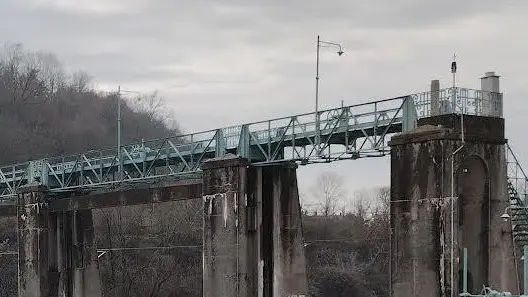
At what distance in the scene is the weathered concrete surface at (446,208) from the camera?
2542cm

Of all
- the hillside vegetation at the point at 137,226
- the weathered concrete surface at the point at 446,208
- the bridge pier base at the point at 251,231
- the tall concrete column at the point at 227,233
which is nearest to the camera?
the weathered concrete surface at the point at 446,208

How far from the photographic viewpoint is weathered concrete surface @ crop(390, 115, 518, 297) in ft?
83.4

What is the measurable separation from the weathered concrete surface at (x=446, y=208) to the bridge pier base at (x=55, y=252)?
85.1 ft

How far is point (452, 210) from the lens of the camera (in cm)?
2528

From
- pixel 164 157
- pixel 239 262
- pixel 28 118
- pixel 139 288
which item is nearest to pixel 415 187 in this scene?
pixel 239 262

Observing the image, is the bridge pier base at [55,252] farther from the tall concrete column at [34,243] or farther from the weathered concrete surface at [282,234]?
the weathered concrete surface at [282,234]

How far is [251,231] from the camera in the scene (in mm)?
34281

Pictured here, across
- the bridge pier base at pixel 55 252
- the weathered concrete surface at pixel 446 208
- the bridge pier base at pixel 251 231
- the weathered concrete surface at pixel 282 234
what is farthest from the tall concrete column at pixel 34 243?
the weathered concrete surface at pixel 446 208

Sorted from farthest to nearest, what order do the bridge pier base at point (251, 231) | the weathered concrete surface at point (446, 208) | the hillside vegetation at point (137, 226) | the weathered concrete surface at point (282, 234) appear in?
the hillside vegetation at point (137, 226) → the weathered concrete surface at point (282, 234) → the bridge pier base at point (251, 231) → the weathered concrete surface at point (446, 208)

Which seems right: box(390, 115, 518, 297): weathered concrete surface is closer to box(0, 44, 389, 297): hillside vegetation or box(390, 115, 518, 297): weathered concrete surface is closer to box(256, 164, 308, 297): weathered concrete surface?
box(256, 164, 308, 297): weathered concrete surface

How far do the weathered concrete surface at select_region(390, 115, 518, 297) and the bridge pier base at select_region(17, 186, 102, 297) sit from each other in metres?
25.9

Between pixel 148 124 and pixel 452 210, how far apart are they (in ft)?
338

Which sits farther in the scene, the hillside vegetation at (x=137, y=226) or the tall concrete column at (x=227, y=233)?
the hillside vegetation at (x=137, y=226)

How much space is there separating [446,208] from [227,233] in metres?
11.3
